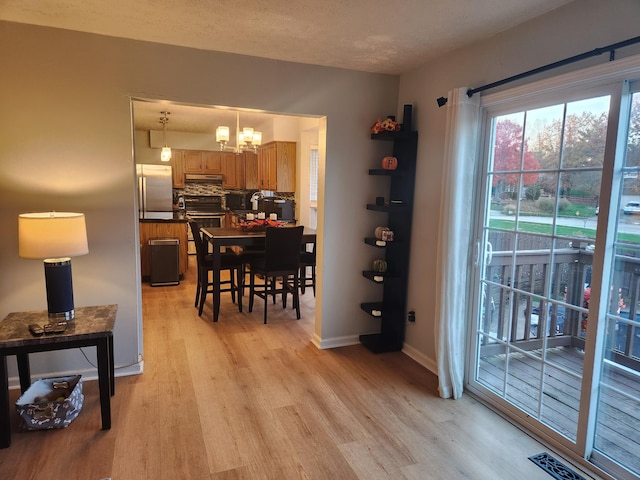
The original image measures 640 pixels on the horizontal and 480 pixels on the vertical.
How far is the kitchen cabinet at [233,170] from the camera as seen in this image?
843 centimetres

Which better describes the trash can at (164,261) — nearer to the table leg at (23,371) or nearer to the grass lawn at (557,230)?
the table leg at (23,371)

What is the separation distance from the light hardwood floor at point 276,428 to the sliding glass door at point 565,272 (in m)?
0.30

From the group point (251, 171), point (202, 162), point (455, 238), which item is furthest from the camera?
point (251, 171)

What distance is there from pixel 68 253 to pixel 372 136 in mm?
2415

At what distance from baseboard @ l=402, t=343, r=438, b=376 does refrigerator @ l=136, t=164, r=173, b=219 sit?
450cm

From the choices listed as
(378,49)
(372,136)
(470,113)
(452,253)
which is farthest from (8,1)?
(452,253)

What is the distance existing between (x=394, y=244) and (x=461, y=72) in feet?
4.65

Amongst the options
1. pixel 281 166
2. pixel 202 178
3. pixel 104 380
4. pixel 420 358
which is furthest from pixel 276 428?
pixel 202 178

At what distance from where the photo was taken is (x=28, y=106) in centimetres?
266

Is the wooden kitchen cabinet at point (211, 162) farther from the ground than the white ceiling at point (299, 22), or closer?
closer

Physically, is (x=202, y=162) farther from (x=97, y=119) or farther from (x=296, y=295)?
(x=97, y=119)

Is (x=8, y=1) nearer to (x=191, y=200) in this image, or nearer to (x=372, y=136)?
(x=372, y=136)

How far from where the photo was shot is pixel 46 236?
2307mm

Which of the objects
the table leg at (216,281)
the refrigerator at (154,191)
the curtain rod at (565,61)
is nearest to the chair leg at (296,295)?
the table leg at (216,281)
